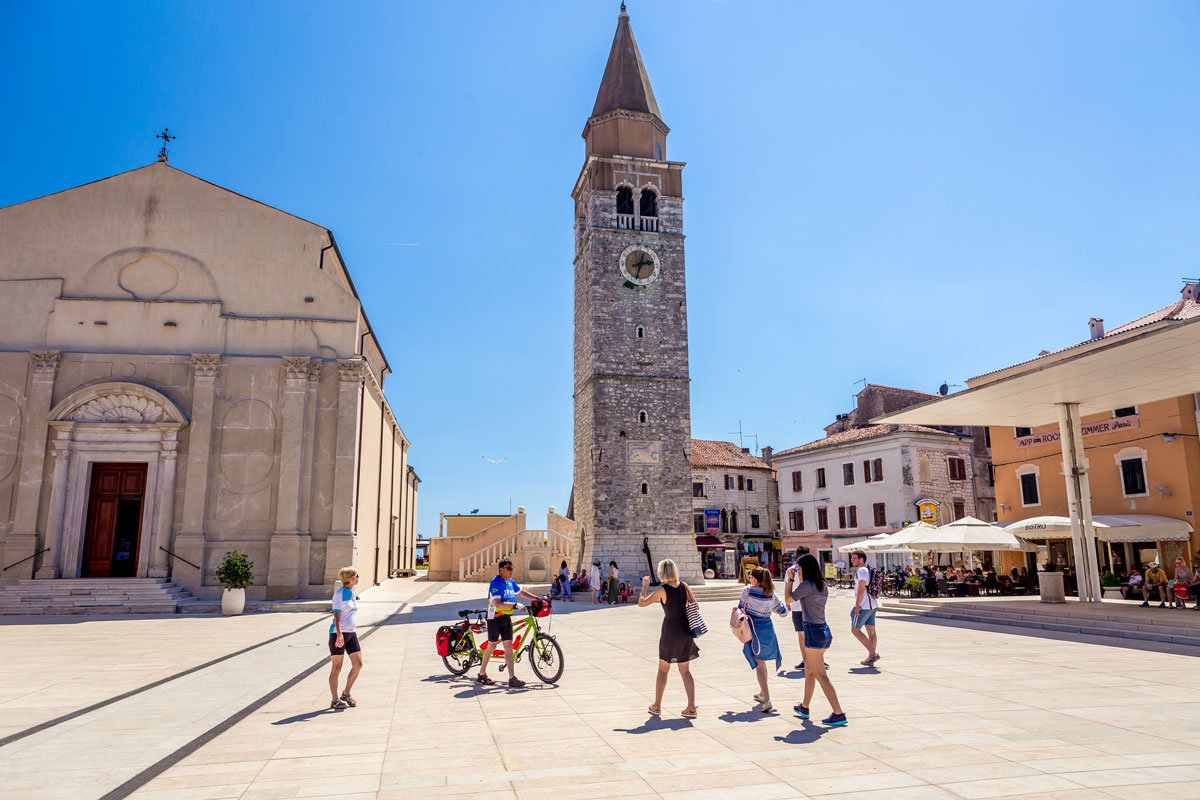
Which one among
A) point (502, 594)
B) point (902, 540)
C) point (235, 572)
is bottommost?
point (235, 572)

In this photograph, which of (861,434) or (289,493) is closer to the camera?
(289,493)

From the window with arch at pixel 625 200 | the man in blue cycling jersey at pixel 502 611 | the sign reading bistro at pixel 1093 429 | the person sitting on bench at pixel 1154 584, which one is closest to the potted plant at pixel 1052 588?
the person sitting on bench at pixel 1154 584

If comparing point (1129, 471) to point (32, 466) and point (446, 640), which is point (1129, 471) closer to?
point (446, 640)

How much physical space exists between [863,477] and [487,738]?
3712cm

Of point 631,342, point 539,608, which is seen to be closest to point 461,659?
point 539,608

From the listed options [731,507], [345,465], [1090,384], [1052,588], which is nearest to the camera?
[1090,384]

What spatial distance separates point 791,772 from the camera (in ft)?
18.2

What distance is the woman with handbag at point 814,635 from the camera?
6.95 m

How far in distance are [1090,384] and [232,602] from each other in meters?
22.5

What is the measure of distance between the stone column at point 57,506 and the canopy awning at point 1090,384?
23.2 metres

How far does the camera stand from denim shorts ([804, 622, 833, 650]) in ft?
23.2

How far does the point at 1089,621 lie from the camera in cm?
1552

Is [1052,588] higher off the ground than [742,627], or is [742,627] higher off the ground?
[742,627]

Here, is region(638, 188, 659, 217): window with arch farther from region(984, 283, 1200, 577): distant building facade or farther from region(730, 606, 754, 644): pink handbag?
region(730, 606, 754, 644): pink handbag
